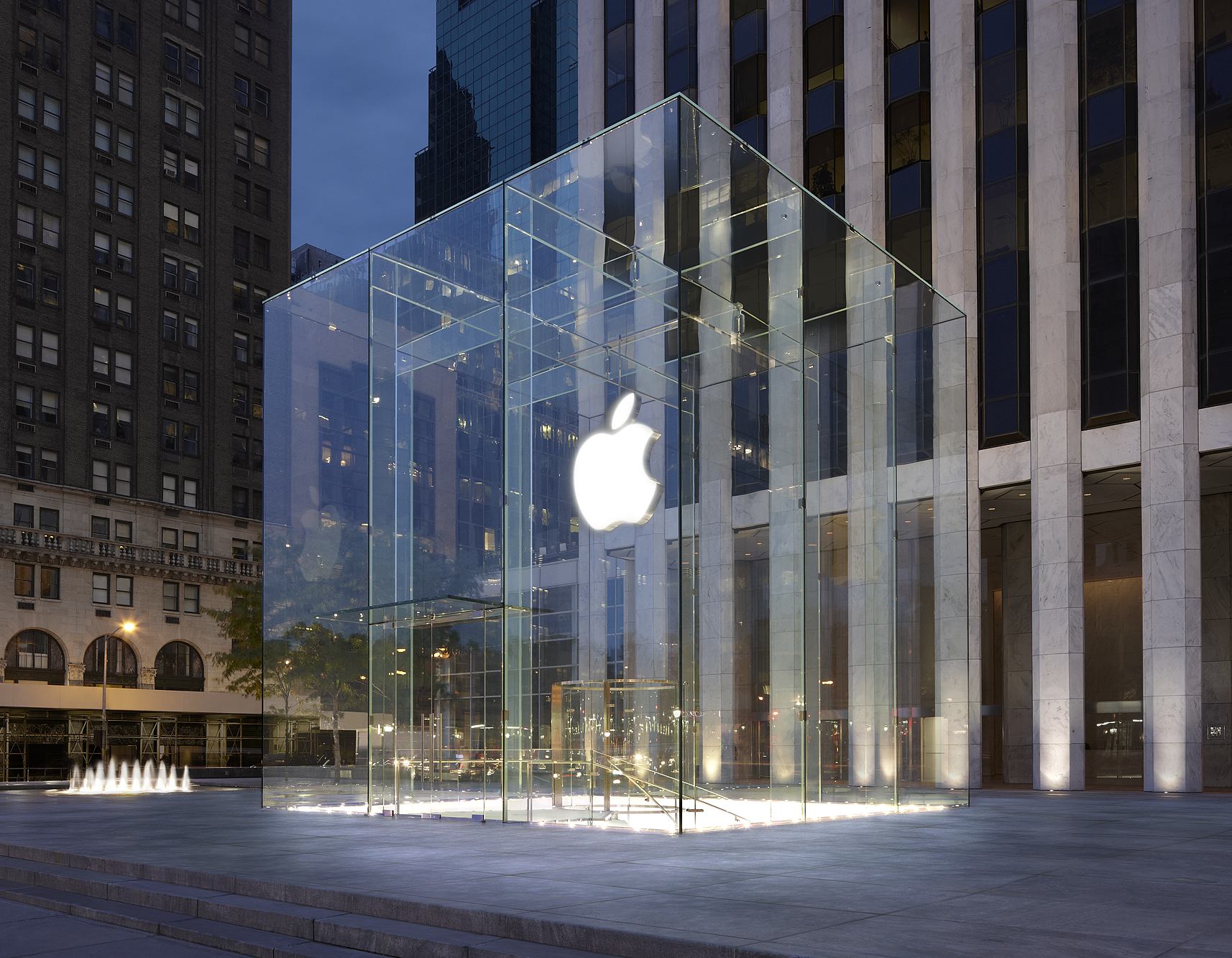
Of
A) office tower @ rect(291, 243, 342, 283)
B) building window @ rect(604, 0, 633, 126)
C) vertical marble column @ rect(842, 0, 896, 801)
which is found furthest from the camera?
office tower @ rect(291, 243, 342, 283)

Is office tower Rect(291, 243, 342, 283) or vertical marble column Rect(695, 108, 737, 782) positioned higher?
office tower Rect(291, 243, 342, 283)

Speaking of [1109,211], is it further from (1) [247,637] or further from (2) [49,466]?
(2) [49,466]

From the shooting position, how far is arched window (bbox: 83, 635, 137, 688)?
70.7 metres

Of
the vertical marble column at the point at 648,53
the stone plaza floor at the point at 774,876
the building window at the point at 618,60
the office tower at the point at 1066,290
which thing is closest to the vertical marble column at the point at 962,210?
the office tower at the point at 1066,290

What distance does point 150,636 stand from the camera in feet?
245

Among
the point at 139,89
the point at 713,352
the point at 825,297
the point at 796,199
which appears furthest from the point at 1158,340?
the point at 139,89

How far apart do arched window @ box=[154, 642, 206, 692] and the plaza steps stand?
64.8 metres

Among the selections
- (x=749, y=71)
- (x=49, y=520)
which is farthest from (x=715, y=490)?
(x=49, y=520)

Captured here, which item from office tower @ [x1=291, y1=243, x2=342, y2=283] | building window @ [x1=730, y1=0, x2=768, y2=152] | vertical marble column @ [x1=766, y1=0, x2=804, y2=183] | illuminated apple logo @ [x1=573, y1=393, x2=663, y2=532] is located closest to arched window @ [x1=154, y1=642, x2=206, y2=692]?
building window @ [x1=730, y1=0, x2=768, y2=152]

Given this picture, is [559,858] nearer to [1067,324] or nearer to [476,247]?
[476,247]

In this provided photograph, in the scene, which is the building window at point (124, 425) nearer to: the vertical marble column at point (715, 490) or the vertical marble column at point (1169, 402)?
the vertical marble column at point (1169, 402)

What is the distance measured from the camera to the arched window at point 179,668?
2968 inches

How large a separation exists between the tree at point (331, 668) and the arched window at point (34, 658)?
48751 millimetres

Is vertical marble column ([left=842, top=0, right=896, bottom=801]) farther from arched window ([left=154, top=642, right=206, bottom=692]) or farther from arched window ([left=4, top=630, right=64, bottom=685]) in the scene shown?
arched window ([left=154, top=642, right=206, bottom=692])
